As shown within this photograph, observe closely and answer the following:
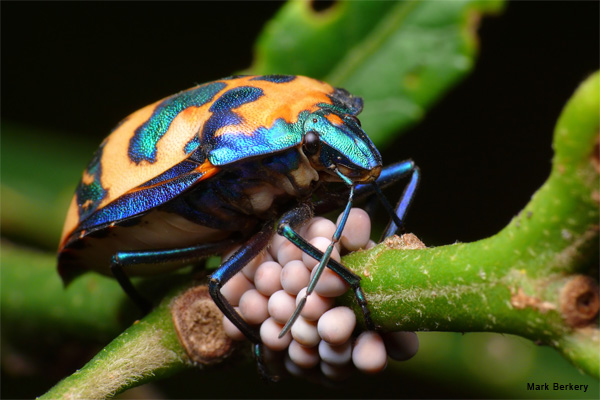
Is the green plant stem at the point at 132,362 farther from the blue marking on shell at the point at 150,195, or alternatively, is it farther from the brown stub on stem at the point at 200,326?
the blue marking on shell at the point at 150,195

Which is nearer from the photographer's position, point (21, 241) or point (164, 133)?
point (164, 133)

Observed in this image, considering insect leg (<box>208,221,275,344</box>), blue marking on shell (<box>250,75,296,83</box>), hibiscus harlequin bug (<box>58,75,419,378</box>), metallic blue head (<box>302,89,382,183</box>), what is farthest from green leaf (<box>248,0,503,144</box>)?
insect leg (<box>208,221,275,344</box>)

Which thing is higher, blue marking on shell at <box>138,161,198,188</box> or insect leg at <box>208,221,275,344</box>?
blue marking on shell at <box>138,161,198,188</box>

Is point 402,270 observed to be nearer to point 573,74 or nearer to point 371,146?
point 371,146

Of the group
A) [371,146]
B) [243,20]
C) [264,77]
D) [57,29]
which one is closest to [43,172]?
[57,29]

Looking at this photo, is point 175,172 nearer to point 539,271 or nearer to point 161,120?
point 161,120

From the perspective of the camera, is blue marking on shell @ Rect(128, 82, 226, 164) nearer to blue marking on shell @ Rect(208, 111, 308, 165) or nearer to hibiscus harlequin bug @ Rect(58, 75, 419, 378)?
hibiscus harlequin bug @ Rect(58, 75, 419, 378)
